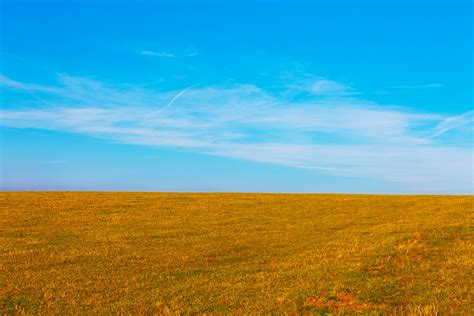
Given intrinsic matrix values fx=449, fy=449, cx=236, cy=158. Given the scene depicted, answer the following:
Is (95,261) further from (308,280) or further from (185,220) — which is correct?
(185,220)

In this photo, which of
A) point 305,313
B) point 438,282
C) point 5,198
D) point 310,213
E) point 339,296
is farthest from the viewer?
point 5,198

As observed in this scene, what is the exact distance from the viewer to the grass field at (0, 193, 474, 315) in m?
15.9

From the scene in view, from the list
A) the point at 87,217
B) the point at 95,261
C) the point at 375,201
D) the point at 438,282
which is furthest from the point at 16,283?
the point at 375,201

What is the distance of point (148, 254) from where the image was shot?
24516 mm

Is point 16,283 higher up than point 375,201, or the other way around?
point 375,201

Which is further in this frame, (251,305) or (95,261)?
(95,261)

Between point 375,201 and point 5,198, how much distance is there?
4406 centimetres

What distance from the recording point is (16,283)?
1891 cm

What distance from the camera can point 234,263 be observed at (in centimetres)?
2223

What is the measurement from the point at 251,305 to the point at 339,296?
127 inches

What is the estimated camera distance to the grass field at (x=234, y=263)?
626 inches

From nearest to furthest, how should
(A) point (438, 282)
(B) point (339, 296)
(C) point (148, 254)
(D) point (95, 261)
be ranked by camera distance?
(B) point (339, 296)
(A) point (438, 282)
(D) point (95, 261)
(C) point (148, 254)

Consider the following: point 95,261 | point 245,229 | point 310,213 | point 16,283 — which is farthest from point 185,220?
point 16,283

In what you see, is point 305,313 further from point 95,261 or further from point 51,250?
point 51,250
